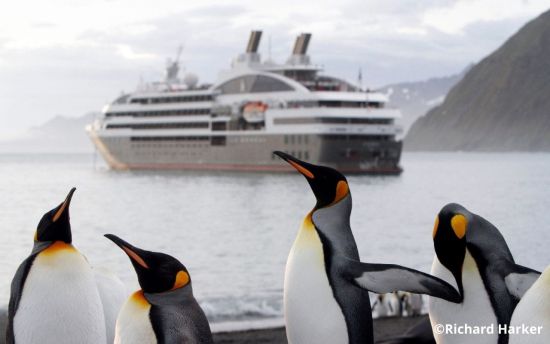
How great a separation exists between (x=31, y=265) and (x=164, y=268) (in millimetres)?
888

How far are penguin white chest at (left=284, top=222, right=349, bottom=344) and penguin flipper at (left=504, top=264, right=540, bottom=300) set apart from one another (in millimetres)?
606

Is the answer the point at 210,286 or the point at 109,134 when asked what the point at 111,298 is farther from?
the point at 109,134

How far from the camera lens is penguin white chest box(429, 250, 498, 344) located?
316 centimetres

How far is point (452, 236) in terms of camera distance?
308 centimetres

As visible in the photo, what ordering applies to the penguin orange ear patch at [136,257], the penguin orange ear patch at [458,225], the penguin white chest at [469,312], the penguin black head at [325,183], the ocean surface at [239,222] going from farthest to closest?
the ocean surface at [239,222] → the penguin black head at [325,183] → the penguin white chest at [469,312] → the penguin orange ear patch at [458,225] → the penguin orange ear patch at [136,257]

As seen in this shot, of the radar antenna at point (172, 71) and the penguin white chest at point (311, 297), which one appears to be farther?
the radar antenna at point (172, 71)

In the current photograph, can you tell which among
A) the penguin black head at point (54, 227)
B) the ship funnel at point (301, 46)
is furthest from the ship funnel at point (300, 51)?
the penguin black head at point (54, 227)

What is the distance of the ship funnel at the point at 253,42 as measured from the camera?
184 ft

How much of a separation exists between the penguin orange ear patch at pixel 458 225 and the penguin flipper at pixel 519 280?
23 cm

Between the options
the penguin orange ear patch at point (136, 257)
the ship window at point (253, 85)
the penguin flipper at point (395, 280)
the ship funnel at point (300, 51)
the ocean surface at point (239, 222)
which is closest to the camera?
the penguin orange ear patch at point (136, 257)

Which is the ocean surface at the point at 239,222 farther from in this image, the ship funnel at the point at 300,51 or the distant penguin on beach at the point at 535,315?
the ship funnel at the point at 300,51

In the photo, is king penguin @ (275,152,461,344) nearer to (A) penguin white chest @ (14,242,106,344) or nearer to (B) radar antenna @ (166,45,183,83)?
(A) penguin white chest @ (14,242,106,344)

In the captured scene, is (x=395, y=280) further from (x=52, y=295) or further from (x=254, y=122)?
(x=254, y=122)

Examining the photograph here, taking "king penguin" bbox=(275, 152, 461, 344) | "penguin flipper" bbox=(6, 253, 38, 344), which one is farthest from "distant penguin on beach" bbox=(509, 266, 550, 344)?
"penguin flipper" bbox=(6, 253, 38, 344)
